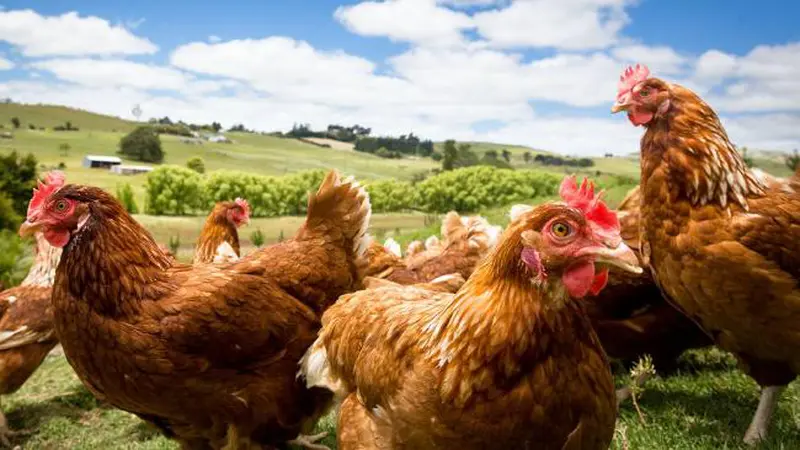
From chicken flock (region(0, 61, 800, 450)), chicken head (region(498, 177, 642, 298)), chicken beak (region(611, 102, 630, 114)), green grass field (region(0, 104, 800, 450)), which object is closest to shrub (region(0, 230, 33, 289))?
green grass field (region(0, 104, 800, 450))

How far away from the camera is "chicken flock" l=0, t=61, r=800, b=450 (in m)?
2.30

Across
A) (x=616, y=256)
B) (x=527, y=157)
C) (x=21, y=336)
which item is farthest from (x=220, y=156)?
(x=616, y=256)

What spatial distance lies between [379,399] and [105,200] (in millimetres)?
1993

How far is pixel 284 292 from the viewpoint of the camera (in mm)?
4000

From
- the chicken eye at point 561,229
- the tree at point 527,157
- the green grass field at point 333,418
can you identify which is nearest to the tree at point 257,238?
the green grass field at point 333,418

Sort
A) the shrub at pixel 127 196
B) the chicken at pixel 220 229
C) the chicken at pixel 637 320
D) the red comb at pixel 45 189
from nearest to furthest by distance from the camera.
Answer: the red comb at pixel 45 189 < the chicken at pixel 637 320 < the chicken at pixel 220 229 < the shrub at pixel 127 196

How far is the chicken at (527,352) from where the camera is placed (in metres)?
2.24

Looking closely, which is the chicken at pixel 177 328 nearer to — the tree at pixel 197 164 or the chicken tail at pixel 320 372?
the chicken tail at pixel 320 372

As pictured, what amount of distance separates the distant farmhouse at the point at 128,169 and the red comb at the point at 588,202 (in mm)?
14575

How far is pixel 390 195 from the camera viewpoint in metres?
15.6

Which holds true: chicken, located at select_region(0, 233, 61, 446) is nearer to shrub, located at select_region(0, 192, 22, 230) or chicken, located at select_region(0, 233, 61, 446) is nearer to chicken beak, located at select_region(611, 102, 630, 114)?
chicken beak, located at select_region(611, 102, 630, 114)

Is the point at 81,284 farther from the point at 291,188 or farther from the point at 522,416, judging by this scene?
the point at 291,188

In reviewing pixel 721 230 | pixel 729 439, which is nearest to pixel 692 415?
pixel 729 439

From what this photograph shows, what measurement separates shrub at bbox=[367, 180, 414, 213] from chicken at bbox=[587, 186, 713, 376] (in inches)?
420
